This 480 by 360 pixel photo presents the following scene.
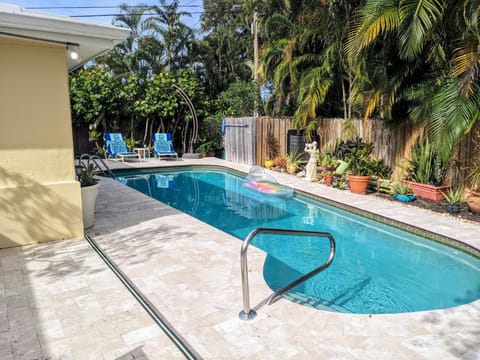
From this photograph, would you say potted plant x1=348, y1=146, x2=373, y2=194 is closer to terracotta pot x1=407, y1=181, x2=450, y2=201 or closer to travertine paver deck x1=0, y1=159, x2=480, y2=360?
terracotta pot x1=407, y1=181, x2=450, y2=201

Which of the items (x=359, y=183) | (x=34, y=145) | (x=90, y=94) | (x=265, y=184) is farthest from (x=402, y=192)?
(x=90, y=94)

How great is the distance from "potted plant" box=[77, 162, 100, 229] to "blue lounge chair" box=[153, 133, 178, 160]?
30.3 ft

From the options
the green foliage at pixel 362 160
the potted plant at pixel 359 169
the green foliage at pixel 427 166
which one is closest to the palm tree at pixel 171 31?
the green foliage at pixel 362 160

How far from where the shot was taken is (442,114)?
6.45 m

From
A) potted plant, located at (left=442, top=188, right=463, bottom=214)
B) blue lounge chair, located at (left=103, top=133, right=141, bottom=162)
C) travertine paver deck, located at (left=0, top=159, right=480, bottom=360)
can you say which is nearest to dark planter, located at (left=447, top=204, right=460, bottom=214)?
potted plant, located at (left=442, top=188, right=463, bottom=214)

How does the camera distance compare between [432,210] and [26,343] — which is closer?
[26,343]

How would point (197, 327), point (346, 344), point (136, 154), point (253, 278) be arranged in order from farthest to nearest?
point (136, 154) < point (253, 278) < point (197, 327) < point (346, 344)

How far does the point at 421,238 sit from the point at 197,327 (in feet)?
14.6

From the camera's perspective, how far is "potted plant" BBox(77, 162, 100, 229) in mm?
5867

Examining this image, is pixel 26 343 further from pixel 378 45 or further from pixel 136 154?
pixel 136 154

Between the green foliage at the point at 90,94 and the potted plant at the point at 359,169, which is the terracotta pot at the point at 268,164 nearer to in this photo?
the potted plant at the point at 359,169

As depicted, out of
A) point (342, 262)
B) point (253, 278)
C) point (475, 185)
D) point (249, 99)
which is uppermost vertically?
point (249, 99)

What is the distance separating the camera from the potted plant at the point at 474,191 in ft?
22.2

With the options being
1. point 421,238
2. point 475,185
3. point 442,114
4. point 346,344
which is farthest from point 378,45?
point 346,344
